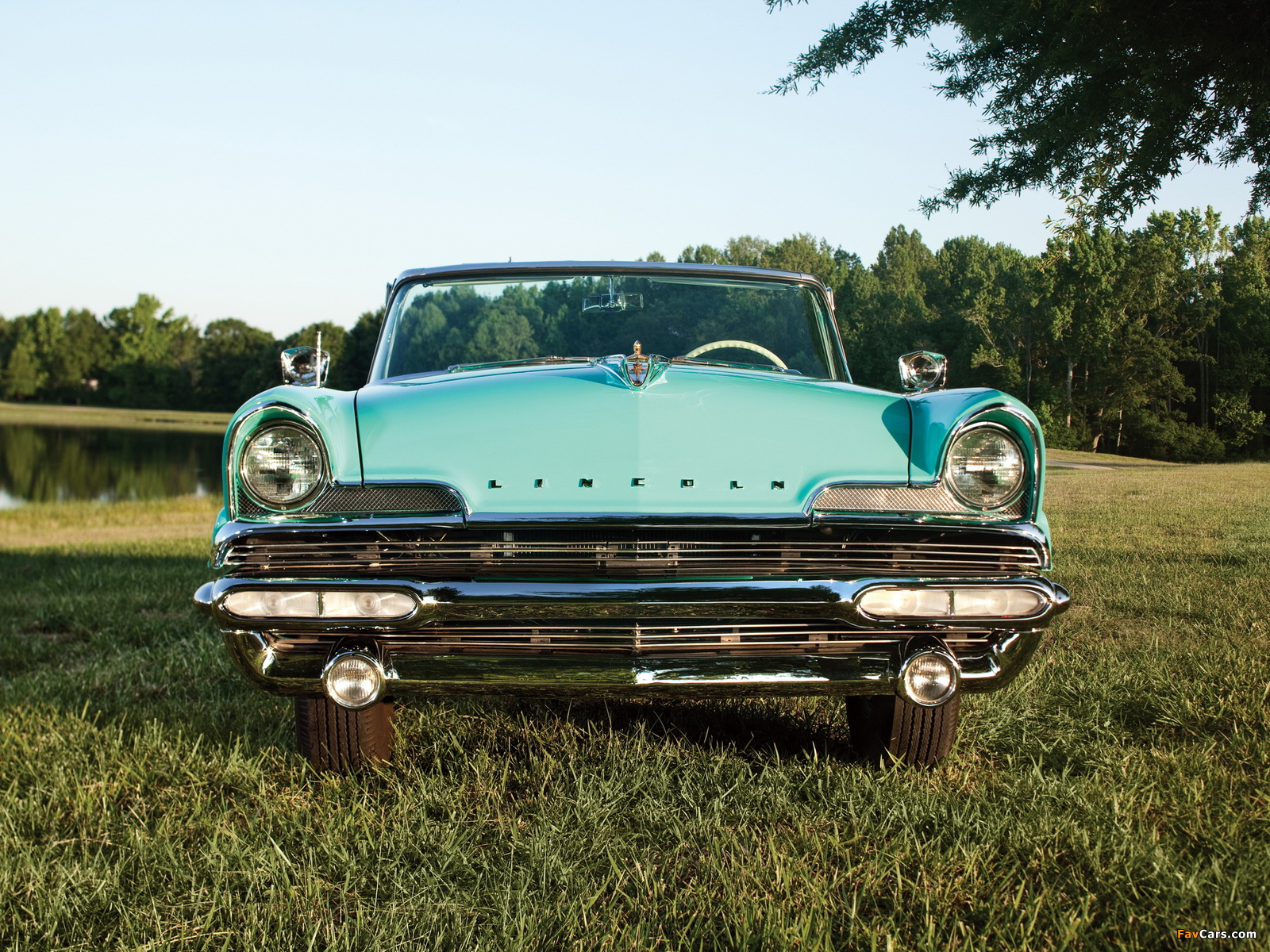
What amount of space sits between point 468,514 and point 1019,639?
1378 millimetres

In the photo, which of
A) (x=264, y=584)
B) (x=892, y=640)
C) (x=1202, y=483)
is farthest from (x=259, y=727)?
(x=1202, y=483)

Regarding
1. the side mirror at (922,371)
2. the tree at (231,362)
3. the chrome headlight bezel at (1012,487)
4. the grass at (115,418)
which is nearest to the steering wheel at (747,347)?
the side mirror at (922,371)

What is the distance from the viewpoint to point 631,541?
2.21 metres

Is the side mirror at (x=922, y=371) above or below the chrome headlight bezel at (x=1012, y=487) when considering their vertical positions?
above

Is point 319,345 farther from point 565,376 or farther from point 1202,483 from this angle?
point 1202,483

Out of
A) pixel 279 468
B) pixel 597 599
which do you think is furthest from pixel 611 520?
pixel 279 468

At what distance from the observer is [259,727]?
3.14m

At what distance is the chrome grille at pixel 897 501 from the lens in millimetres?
2252

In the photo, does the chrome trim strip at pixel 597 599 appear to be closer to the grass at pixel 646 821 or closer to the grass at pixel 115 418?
the grass at pixel 646 821

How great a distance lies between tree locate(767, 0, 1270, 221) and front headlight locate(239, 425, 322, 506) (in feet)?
11.9

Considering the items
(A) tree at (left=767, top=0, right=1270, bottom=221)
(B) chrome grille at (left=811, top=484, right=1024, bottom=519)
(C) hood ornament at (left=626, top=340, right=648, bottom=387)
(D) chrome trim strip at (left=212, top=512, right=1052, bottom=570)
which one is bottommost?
(D) chrome trim strip at (left=212, top=512, right=1052, bottom=570)

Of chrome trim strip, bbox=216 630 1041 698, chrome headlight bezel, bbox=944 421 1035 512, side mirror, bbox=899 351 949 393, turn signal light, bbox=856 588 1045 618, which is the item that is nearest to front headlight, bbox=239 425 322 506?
chrome trim strip, bbox=216 630 1041 698

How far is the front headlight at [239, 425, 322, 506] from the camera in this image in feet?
7.38

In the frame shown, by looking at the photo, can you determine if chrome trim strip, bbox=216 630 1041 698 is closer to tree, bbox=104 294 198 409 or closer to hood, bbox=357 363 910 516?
hood, bbox=357 363 910 516
